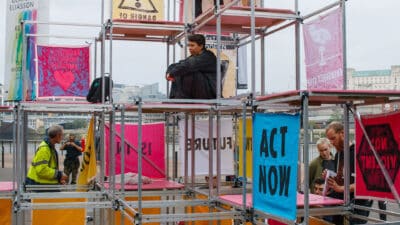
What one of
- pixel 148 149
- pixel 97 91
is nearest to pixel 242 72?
pixel 148 149

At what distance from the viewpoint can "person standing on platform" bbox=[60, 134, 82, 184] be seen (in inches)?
599

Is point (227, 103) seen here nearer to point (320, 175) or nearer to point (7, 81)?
point (320, 175)

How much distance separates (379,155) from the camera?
5.71 metres

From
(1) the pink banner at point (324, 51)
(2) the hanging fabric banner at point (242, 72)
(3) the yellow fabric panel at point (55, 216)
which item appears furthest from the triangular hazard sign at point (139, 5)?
(1) the pink banner at point (324, 51)

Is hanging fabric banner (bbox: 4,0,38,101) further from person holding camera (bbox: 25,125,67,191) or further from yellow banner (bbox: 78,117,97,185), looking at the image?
yellow banner (bbox: 78,117,97,185)

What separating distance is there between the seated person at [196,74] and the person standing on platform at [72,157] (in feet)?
27.4

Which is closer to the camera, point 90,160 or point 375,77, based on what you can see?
point 375,77

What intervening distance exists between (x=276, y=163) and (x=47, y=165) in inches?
202

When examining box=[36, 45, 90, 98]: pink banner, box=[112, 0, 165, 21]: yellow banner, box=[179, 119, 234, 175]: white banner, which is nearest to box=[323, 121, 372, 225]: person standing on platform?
box=[179, 119, 234, 175]: white banner

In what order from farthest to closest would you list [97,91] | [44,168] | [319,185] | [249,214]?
1. [44,168]
2. [97,91]
3. [319,185]
4. [249,214]

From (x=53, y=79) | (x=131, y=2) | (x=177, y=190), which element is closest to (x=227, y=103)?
(x=177, y=190)

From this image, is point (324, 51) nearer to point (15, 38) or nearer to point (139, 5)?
point (139, 5)

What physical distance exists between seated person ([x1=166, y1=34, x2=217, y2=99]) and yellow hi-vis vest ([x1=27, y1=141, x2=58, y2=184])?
294cm

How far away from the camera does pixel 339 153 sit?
7148 millimetres
